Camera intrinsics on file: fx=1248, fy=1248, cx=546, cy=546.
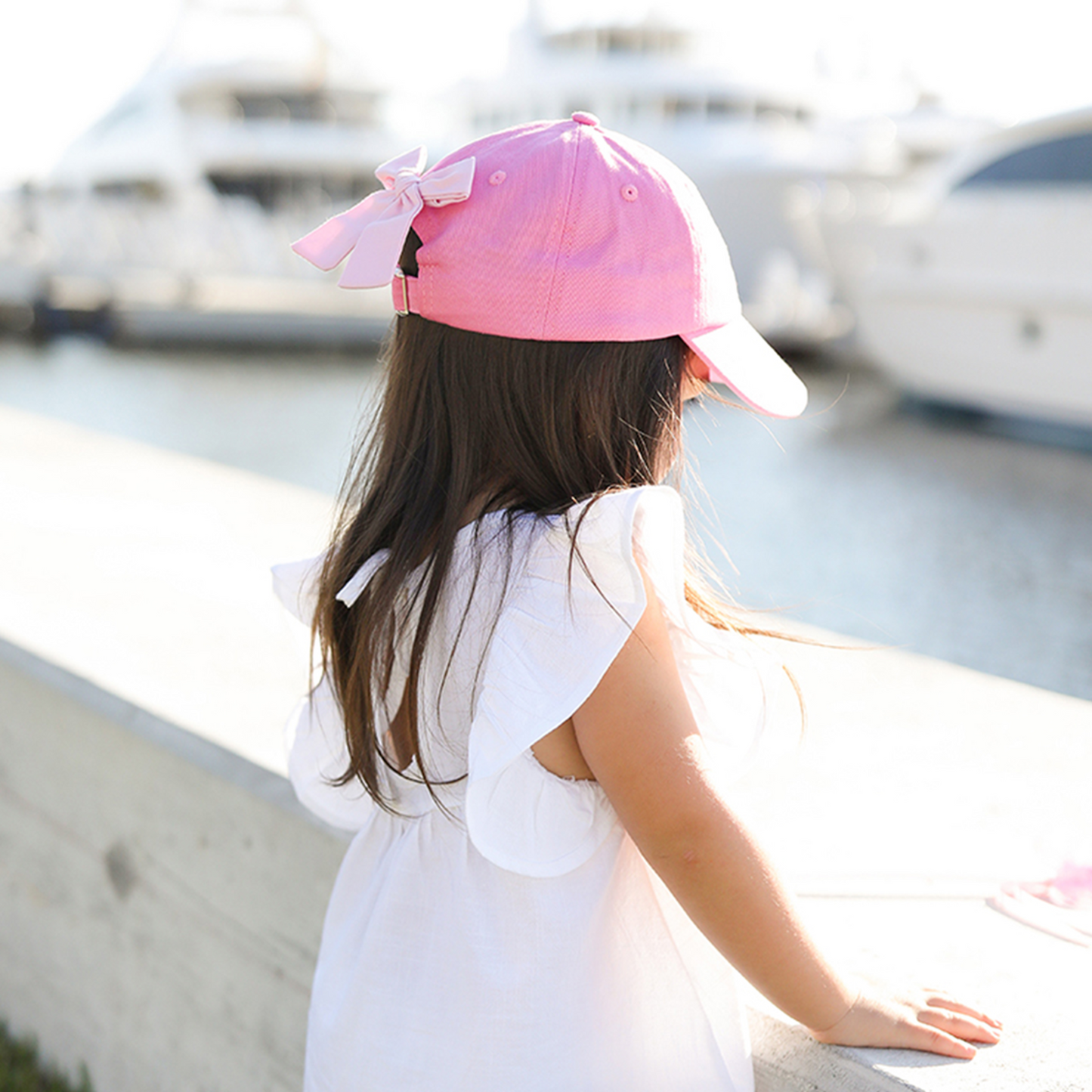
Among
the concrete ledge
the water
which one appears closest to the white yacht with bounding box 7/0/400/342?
the water

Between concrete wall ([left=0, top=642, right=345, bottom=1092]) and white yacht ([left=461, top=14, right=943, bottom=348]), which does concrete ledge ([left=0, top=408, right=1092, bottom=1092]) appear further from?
white yacht ([left=461, top=14, right=943, bottom=348])

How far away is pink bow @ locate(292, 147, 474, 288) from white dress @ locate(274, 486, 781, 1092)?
198 millimetres

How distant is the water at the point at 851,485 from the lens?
15.0 ft

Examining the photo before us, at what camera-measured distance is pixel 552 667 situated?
85cm

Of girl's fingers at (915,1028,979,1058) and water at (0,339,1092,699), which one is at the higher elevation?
girl's fingers at (915,1028,979,1058)

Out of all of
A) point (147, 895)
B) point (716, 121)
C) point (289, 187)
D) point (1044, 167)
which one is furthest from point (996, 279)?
point (289, 187)

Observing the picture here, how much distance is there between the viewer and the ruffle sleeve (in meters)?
0.84

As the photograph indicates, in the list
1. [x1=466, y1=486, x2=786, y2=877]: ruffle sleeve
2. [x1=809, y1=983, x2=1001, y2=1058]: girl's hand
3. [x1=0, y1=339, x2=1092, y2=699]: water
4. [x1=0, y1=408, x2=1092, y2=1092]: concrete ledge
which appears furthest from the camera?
[x1=0, y1=339, x2=1092, y2=699]: water

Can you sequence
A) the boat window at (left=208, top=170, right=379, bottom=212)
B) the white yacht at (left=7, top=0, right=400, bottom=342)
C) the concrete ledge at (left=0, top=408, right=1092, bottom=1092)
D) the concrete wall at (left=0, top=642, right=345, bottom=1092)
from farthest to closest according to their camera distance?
the boat window at (left=208, top=170, right=379, bottom=212) < the white yacht at (left=7, top=0, right=400, bottom=342) < the concrete wall at (left=0, top=642, right=345, bottom=1092) < the concrete ledge at (left=0, top=408, right=1092, bottom=1092)

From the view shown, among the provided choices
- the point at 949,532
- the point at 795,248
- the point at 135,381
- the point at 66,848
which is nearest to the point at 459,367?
the point at 66,848

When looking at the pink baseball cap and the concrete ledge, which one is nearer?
the pink baseball cap

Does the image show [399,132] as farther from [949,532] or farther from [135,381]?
[949,532]

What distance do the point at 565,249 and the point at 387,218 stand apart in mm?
149

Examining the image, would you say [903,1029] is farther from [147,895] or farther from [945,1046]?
[147,895]
